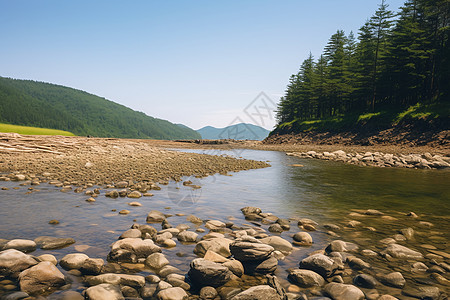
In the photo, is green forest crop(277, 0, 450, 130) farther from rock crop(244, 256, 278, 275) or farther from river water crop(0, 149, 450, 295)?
rock crop(244, 256, 278, 275)

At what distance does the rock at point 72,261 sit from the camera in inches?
163

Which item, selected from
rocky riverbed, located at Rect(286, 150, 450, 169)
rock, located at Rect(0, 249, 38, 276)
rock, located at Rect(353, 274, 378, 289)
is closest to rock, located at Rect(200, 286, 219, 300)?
rock, located at Rect(353, 274, 378, 289)

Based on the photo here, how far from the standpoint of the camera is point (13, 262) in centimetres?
383

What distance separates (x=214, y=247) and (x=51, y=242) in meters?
3.29

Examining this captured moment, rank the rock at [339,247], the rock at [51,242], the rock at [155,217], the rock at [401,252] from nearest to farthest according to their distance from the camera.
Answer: the rock at [51,242] → the rock at [401,252] → the rock at [339,247] → the rock at [155,217]

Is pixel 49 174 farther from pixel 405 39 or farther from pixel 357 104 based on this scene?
pixel 357 104

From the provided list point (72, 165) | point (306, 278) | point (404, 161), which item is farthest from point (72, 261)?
point (404, 161)

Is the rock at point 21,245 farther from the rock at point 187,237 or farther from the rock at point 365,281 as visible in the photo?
the rock at point 365,281

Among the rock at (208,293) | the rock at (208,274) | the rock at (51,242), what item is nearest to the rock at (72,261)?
the rock at (51,242)

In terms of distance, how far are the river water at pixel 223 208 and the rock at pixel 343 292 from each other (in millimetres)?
668

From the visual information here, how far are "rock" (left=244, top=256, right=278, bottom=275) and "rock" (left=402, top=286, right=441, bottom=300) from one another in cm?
197

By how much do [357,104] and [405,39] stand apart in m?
20.4

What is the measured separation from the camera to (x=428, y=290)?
3785mm

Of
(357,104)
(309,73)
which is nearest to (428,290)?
(357,104)
